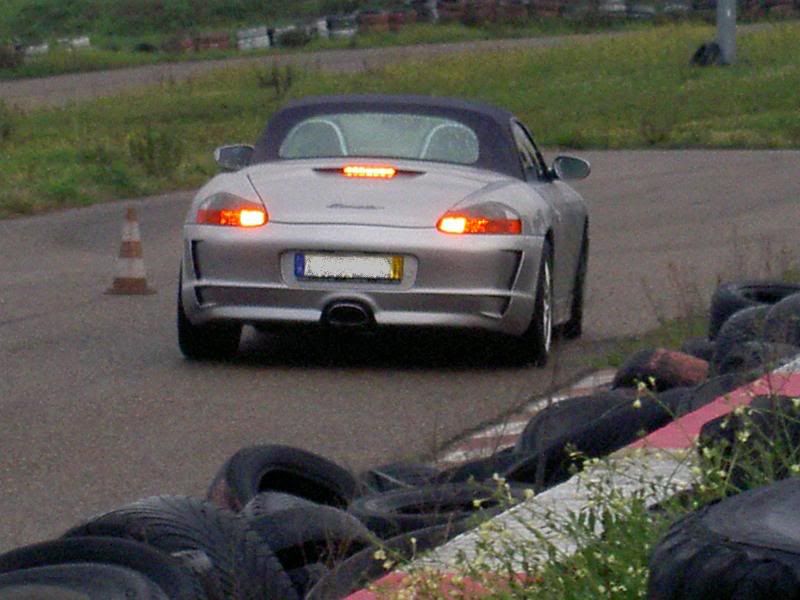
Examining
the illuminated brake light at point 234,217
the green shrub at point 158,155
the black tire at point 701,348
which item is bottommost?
the green shrub at point 158,155

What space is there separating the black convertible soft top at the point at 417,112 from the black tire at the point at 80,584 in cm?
662

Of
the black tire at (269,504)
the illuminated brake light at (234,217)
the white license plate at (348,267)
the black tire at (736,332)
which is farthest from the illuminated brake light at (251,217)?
the black tire at (269,504)

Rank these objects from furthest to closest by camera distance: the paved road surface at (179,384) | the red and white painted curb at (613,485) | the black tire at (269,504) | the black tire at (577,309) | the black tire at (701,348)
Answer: the black tire at (577,309)
the black tire at (701,348)
the paved road surface at (179,384)
the black tire at (269,504)
the red and white painted curb at (613,485)

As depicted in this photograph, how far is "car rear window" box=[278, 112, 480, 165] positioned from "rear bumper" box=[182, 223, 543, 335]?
0.99 meters

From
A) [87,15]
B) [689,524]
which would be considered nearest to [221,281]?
[689,524]

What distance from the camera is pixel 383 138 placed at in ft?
35.4

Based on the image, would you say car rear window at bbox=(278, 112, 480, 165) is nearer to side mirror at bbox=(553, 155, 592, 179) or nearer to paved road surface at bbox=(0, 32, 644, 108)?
side mirror at bbox=(553, 155, 592, 179)

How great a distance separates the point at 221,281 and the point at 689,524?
259 inches

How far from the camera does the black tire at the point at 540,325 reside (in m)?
10.1

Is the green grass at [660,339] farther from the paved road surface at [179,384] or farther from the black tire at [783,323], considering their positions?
the black tire at [783,323]

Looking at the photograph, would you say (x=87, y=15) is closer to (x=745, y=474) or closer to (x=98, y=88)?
(x=98, y=88)

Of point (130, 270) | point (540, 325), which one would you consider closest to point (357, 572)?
point (540, 325)

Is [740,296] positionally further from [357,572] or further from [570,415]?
[357,572]

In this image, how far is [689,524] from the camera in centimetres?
358
